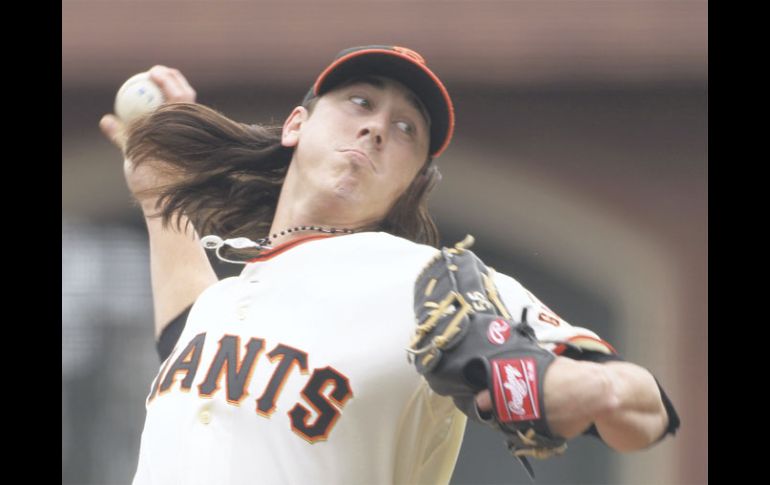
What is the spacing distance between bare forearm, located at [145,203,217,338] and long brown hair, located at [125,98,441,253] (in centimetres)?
4

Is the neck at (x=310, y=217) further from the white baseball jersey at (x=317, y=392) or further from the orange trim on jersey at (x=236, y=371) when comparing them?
the orange trim on jersey at (x=236, y=371)

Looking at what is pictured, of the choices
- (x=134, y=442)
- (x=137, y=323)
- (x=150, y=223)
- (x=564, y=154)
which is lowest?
(x=134, y=442)

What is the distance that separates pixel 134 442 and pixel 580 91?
183cm

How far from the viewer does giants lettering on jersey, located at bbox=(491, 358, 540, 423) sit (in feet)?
4.60

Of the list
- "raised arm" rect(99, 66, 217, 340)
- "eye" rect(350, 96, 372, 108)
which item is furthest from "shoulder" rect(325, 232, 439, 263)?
"raised arm" rect(99, 66, 217, 340)

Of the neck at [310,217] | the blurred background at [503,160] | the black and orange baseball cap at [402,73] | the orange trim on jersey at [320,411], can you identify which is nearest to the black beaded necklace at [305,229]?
the neck at [310,217]

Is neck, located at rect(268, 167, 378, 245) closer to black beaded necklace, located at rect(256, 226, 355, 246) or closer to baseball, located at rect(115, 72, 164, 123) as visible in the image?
black beaded necklace, located at rect(256, 226, 355, 246)

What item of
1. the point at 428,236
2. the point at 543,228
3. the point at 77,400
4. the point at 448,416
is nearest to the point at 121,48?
the point at 77,400

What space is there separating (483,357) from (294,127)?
32.5 inches

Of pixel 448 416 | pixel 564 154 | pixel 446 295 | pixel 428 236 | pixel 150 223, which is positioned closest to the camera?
pixel 446 295

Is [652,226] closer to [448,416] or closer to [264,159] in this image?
[264,159]

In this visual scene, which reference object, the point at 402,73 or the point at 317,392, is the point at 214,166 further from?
the point at 317,392

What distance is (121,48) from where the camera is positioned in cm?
412

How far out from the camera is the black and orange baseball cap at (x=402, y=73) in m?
1.98
